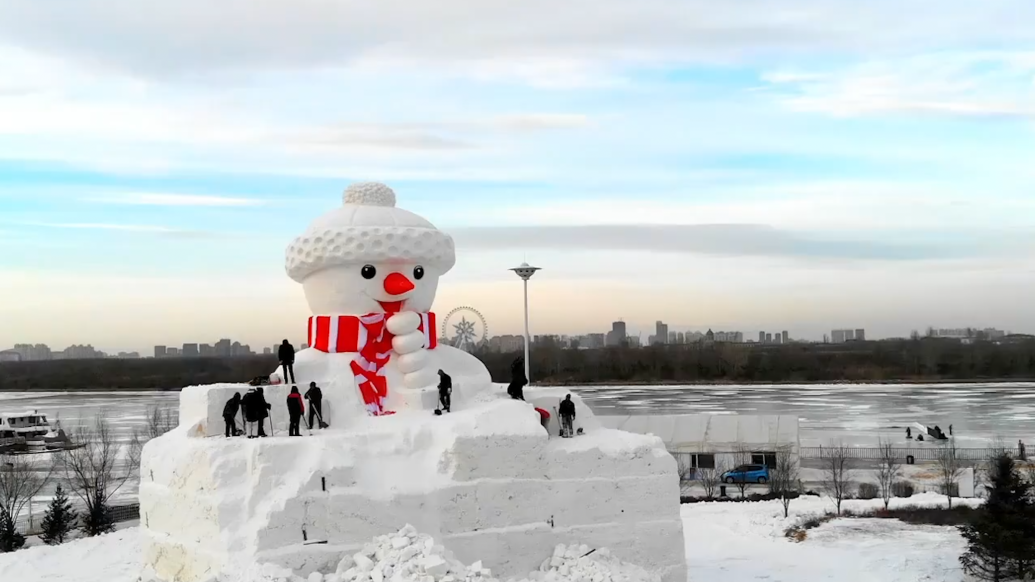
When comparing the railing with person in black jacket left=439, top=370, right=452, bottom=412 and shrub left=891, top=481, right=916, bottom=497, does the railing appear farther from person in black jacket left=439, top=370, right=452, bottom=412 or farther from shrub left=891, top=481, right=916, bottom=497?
person in black jacket left=439, top=370, right=452, bottom=412

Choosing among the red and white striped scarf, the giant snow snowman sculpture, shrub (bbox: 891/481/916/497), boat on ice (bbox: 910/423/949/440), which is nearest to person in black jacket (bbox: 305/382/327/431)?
the giant snow snowman sculpture

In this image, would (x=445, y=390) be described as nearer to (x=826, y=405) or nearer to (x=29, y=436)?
(x=29, y=436)

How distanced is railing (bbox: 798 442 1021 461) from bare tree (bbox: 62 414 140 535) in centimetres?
2323

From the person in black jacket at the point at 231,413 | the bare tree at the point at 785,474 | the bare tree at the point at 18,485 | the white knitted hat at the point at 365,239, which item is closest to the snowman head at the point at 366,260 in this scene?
the white knitted hat at the point at 365,239

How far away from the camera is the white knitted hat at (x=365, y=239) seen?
14.4 metres

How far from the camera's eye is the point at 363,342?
14508mm

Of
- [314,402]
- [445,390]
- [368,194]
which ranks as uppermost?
[368,194]

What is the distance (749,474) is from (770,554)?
10.3 metres

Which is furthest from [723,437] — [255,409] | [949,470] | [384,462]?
[255,409]

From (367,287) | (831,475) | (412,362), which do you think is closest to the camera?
(412,362)

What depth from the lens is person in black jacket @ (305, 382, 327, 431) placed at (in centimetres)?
1332

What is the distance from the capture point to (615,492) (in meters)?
13.5

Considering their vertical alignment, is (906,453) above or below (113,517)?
above

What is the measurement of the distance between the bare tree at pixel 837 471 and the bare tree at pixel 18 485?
21.8m
